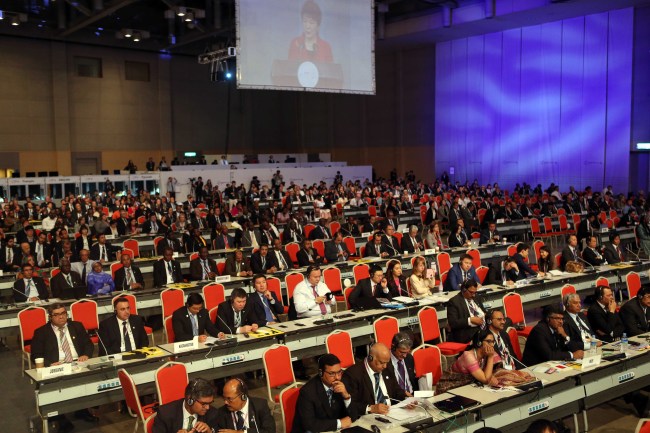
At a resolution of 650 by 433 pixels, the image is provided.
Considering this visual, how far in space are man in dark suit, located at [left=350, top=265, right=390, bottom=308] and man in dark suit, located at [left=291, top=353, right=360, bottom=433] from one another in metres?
3.01

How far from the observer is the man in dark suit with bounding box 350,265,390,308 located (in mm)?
7996

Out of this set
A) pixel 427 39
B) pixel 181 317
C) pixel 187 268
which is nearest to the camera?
pixel 181 317

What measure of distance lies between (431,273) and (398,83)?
25.7 m

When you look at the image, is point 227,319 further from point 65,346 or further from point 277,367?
point 65,346

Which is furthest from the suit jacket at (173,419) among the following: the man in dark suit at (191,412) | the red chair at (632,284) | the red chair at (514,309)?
the red chair at (632,284)

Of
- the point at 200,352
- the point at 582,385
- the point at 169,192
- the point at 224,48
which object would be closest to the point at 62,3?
the point at 224,48

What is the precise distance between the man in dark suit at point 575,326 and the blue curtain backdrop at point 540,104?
1977 cm

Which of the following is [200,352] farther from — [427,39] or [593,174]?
[427,39]

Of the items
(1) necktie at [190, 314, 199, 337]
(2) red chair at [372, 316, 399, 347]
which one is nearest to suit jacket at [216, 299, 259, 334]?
(1) necktie at [190, 314, 199, 337]

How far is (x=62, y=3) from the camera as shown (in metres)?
26.9

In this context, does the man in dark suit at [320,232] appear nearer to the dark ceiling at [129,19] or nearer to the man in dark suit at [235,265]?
the man in dark suit at [235,265]

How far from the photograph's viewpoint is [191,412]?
14.9ft

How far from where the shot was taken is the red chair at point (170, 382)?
5259mm

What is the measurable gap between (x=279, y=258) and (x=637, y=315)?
573cm
